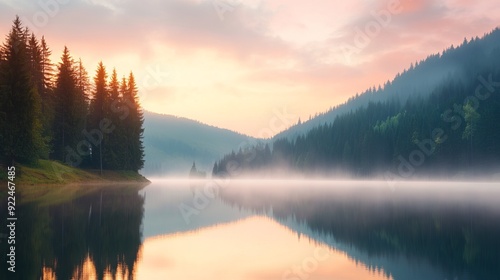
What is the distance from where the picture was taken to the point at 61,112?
269 feet

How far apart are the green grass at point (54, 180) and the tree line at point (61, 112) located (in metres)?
1.84

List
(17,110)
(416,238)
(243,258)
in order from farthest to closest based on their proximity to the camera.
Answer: (17,110) → (416,238) → (243,258)

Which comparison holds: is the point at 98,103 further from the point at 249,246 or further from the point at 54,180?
the point at 249,246

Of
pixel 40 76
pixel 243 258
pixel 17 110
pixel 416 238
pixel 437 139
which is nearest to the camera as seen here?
pixel 243 258

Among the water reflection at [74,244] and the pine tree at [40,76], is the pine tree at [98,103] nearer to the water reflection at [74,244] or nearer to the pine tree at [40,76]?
the pine tree at [40,76]

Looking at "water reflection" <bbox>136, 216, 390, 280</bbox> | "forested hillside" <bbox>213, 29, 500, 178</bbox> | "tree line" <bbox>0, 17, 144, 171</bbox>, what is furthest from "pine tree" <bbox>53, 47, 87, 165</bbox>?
"forested hillside" <bbox>213, 29, 500, 178</bbox>

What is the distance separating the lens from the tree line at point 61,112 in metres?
58.0

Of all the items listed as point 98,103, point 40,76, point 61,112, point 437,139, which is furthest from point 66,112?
point 437,139

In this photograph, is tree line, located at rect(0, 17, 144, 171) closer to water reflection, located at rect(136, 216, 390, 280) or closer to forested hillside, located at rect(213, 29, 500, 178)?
water reflection, located at rect(136, 216, 390, 280)

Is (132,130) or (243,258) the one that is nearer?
(243,258)

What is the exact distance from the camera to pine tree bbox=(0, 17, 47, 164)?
186 feet

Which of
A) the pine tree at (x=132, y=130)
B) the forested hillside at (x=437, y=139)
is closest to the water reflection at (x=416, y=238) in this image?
the pine tree at (x=132, y=130)

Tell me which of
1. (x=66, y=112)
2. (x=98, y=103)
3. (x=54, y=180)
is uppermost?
(x=98, y=103)

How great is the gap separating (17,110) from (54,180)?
11822 millimetres
